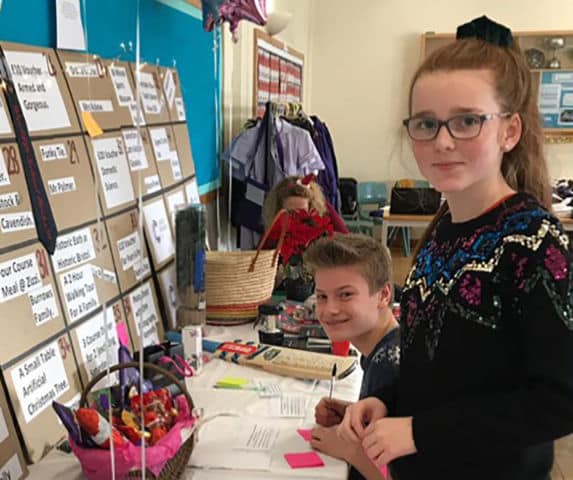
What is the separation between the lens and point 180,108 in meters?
2.19

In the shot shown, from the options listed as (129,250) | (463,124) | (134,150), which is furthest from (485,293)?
(134,150)

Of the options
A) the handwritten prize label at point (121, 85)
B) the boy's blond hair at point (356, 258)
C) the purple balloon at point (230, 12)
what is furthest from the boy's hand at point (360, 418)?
the purple balloon at point (230, 12)

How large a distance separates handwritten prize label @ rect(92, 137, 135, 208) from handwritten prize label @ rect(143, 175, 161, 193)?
116 mm

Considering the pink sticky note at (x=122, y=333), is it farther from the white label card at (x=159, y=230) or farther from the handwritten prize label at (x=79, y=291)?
the white label card at (x=159, y=230)

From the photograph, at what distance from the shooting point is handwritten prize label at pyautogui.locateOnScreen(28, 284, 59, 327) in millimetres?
1202

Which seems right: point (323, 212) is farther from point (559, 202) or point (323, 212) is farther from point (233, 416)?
point (559, 202)

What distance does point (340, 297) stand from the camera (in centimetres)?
140

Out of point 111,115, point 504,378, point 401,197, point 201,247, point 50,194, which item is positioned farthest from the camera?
point 401,197

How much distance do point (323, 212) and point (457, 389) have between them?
4.90 feet

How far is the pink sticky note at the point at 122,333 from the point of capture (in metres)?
1.51

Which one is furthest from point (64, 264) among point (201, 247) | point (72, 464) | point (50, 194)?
point (201, 247)

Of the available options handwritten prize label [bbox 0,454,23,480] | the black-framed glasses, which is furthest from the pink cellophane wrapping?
the black-framed glasses

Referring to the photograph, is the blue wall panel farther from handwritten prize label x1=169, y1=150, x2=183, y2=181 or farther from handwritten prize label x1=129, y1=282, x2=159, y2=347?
handwritten prize label x1=129, y1=282, x2=159, y2=347

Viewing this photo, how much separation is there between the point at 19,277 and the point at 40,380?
20cm
